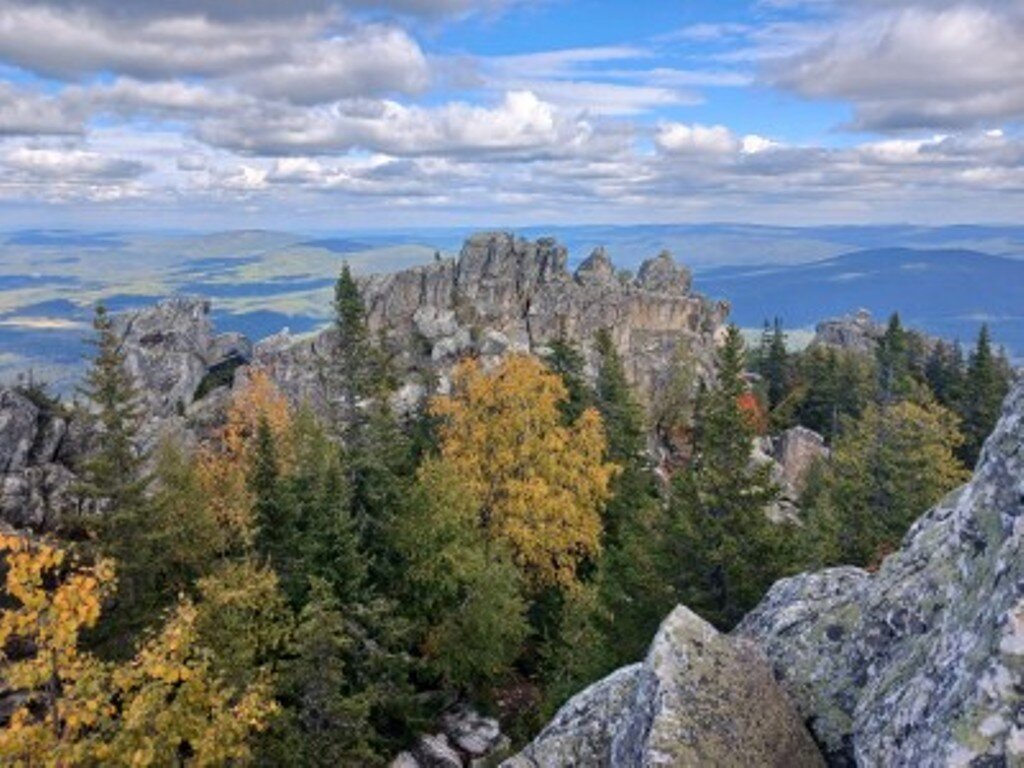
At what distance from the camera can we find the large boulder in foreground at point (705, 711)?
43.1ft

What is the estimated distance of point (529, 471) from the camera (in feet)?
149

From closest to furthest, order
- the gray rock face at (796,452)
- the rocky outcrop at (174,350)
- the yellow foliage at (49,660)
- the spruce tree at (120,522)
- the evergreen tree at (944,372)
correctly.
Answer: the yellow foliage at (49,660) → the spruce tree at (120,522) → the rocky outcrop at (174,350) → the gray rock face at (796,452) → the evergreen tree at (944,372)

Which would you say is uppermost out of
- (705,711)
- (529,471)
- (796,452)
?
(705,711)

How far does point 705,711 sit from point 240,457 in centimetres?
4635

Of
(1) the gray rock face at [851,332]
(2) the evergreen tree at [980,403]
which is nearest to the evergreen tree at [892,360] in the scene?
(2) the evergreen tree at [980,403]

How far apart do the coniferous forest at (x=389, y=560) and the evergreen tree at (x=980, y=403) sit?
25.6 meters

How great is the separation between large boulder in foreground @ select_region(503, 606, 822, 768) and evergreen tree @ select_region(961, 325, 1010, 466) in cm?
7294

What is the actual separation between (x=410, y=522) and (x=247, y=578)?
365 inches

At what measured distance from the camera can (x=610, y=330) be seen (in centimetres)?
9875

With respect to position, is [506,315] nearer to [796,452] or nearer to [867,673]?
[796,452]

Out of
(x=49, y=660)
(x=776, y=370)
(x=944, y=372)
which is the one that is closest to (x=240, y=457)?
(x=49, y=660)

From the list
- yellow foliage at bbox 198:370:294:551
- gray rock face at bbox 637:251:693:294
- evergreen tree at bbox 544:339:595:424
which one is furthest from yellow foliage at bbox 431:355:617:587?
gray rock face at bbox 637:251:693:294

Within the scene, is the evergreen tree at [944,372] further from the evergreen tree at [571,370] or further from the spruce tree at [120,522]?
the spruce tree at [120,522]

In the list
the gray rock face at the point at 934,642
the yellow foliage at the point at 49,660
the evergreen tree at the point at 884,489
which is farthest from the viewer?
the evergreen tree at the point at 884,489
